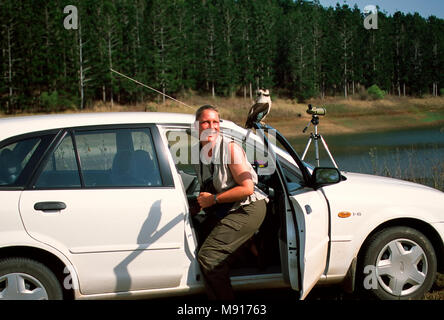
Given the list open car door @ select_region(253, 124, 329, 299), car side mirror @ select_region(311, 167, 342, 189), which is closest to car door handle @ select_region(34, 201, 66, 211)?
open car door @ select_region(253, 124, 329, 299)

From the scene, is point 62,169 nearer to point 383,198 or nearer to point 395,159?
point 383,198

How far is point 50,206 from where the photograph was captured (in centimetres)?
333

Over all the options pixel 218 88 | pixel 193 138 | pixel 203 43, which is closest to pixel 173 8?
pixel 203 43

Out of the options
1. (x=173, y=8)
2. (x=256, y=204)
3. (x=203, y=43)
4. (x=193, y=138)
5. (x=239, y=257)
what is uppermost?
(x=173, y=8)

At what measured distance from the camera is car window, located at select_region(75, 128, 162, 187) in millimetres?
3582

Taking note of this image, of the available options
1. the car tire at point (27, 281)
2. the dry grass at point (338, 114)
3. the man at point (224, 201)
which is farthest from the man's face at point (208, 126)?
the dry grass at point (338, 114)

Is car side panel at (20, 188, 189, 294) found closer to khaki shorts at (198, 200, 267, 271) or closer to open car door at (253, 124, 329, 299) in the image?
khaki shorts at (198, 200, 267, 271)

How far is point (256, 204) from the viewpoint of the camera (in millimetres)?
3658

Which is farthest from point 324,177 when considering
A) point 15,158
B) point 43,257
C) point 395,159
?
point 395,159
